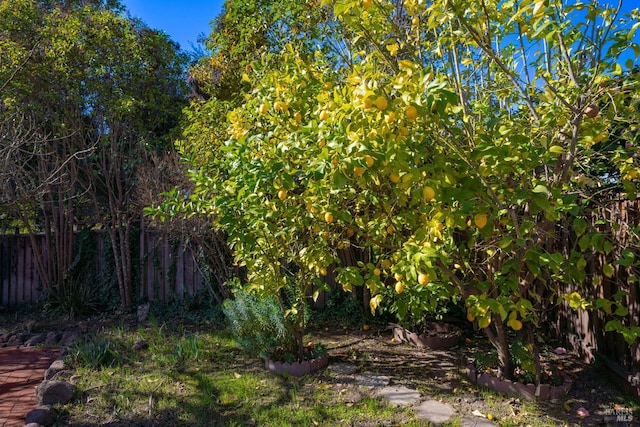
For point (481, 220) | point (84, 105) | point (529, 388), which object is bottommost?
point (529, 388)

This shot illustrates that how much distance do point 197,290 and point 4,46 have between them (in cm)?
468

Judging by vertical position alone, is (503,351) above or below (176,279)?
below

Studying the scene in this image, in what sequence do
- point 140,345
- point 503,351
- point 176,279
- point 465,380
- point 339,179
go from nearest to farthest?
point 339,179 < point 503,351 < point 465,380 < point 140,345 < point 176,279

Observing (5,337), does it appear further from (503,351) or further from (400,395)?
(503,351)

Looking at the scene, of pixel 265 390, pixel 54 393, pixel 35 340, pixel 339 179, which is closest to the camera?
pixel 339 179

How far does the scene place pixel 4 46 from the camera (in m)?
7.37

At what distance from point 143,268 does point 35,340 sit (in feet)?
7.89

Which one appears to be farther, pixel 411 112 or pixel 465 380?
pixel 465 380

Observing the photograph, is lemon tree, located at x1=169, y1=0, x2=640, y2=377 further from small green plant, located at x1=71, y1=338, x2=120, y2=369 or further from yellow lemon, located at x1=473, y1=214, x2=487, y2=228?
small green plant, located at x1=71, y1=338, x2=120, y2=369

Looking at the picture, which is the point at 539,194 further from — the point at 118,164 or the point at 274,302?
the point at 118,164

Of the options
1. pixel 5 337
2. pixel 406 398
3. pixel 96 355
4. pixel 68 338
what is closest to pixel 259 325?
pixel 96 355

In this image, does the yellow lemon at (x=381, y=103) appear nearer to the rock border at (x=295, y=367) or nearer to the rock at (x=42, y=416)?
the rock border at (x=295, y=367)

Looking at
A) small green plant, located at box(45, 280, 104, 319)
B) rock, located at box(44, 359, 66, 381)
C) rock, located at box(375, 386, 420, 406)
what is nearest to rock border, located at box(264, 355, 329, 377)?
rock, located at box(375, 386, 420, 406)

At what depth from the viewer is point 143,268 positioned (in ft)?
28.1
